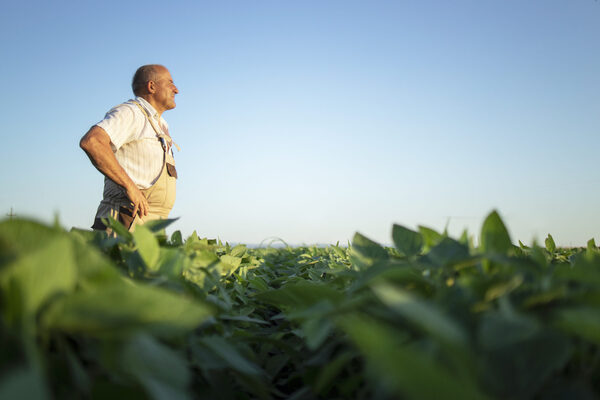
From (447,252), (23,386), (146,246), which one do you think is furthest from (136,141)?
(23,386)

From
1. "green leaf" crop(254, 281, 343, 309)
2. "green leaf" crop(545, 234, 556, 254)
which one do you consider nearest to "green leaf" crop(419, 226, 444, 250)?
"green leaf" crop(254, 281, 343, 309)

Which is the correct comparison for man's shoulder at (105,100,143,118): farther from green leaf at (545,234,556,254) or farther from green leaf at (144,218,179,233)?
green leaf at (545,234,556,254)

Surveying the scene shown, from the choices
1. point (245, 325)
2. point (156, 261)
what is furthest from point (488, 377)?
point (245, 325)

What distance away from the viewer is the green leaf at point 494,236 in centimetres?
80

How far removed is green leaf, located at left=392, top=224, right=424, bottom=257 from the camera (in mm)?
1019

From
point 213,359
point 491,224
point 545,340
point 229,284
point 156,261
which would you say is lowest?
point 229,284

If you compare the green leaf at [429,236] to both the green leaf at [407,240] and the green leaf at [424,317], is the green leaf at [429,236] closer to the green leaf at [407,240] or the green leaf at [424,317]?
the green leaf at [407,240]

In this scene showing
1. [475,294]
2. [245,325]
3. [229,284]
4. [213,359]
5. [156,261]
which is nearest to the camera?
[475,294]

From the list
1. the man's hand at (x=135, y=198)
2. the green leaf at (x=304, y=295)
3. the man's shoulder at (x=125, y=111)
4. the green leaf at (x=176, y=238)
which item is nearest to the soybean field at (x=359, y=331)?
the green leaf at (x=304, y=295)

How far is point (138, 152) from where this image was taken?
3.66 meters

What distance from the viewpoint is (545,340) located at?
521 mm

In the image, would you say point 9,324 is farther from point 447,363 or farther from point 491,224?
point 491,224

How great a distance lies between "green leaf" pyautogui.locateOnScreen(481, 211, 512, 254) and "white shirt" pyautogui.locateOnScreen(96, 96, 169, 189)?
310cm

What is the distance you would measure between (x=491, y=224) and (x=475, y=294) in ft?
0.76
